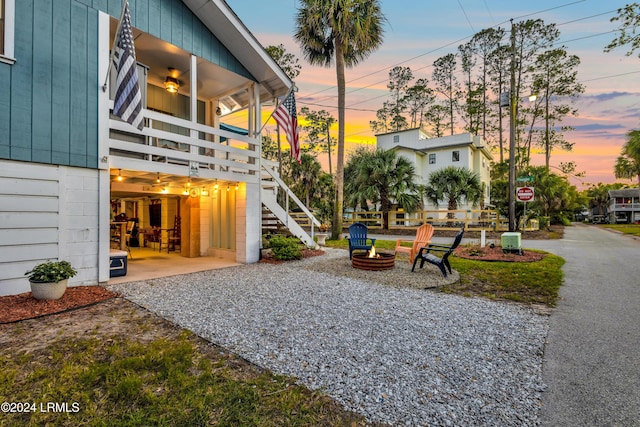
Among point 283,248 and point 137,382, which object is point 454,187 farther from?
point 137,382

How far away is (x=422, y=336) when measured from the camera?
3.55 meters

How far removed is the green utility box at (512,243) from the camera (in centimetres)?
966

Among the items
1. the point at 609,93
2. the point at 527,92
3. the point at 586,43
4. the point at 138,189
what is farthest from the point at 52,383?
the point at 527,92

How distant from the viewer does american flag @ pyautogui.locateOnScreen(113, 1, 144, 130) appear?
484 centimetres

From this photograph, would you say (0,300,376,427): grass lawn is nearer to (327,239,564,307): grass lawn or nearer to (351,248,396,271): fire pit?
(327,239,564,307): grass lawn

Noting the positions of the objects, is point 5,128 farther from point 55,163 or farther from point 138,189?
point 138,189

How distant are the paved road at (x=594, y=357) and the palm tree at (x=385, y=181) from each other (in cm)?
1218

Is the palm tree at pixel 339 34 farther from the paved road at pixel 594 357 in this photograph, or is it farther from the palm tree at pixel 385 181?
the paved road at pixel 594 357

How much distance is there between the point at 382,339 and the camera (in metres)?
3.46

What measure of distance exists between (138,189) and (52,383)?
746 cm

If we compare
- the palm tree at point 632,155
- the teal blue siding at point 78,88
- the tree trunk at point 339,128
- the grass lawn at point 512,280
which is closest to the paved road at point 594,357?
the grass lawn at point 512,280

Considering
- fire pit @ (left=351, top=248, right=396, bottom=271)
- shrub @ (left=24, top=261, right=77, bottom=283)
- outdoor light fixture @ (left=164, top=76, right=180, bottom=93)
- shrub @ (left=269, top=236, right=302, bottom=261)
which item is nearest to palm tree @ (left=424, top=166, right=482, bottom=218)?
fire pit @ (left=351, top=248, right=396, bottom=271)

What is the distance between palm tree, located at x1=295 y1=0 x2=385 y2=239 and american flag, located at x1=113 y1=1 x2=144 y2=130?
9699 millimetres

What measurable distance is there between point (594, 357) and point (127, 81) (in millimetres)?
7273
